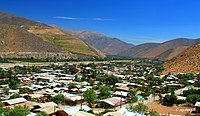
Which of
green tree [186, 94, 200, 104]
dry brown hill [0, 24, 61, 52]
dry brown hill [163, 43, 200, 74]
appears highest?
dry brown hill [0, 24, 61, 52]

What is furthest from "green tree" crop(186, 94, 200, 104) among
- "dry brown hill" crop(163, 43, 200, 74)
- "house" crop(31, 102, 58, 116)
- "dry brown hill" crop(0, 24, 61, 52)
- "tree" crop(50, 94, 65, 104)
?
"dry brown hill" crop(0, 24, 61, 52)

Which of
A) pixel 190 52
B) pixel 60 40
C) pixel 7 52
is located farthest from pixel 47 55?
pixel 190 52

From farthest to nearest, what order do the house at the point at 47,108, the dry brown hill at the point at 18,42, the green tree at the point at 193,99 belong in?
the dry brown hill at the point at 18,42 → the green tree at the point at 193,99 → the house at the point at 47,108

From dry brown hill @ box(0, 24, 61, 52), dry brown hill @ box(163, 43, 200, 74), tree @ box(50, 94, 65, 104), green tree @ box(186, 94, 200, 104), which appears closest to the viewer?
tree @ box(50, 94, 65, 104)

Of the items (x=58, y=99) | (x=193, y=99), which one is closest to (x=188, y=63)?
(x=193, y=99)

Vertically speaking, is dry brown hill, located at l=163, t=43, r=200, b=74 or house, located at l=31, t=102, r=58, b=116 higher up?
dry brown hill, located at l=163, t=43, r=200, b=74

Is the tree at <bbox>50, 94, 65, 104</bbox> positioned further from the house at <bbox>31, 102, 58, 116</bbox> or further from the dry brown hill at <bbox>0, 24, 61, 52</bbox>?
the dry brown hill at <bbox>0, 24, 61, 52</bbox>

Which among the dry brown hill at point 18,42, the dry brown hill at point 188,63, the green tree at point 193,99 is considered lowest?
the green tree at point 193,99

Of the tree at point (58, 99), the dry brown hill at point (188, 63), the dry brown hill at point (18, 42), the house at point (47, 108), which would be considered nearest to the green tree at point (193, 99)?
the tree at point (58, 99)

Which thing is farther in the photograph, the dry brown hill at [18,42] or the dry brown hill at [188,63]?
the dry brown hill at [18,42]

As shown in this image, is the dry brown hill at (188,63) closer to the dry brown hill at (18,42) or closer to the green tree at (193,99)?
the green tree at (193,99)

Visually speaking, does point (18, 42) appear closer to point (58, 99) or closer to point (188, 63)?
point (188, 63)
